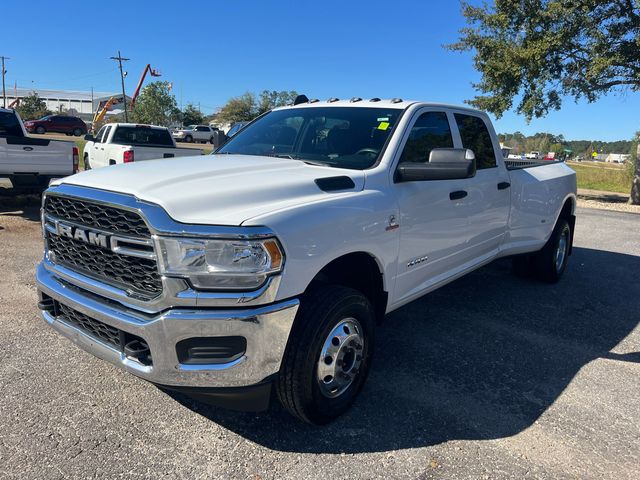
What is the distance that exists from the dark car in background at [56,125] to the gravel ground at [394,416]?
43572 millimetres

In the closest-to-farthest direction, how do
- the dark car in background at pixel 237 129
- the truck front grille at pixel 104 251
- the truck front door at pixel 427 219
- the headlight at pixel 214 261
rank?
the headlight at pixel 214 261 → the truck front grille at pixel 104 251 → the truck front door at pixel 427 219 → the dark car in background at pixel 237 129

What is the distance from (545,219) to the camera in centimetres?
576

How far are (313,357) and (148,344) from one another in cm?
84

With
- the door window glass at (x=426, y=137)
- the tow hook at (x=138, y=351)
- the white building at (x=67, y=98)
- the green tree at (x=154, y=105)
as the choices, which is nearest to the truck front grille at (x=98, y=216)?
the tow hook at (x=138, y=351)

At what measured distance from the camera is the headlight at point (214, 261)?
7.72 feet

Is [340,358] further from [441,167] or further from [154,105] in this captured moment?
[154,105]

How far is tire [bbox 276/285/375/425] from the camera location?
264 centimetres

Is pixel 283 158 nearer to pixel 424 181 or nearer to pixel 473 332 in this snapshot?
pixel 424 181

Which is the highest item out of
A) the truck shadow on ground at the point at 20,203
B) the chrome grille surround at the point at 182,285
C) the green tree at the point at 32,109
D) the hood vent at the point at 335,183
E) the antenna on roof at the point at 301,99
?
the green tree at the point at 32,109

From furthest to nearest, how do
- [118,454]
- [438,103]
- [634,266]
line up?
[634,266], [438,103], [118,454]

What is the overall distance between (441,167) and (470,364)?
1.60 meters

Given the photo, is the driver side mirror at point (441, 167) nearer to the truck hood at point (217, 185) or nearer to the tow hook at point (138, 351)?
the truck hood at point (217, 185)

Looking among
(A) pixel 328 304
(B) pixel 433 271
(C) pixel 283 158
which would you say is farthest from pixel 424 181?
(A) pixel 328 304

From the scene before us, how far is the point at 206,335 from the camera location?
7.82ft
